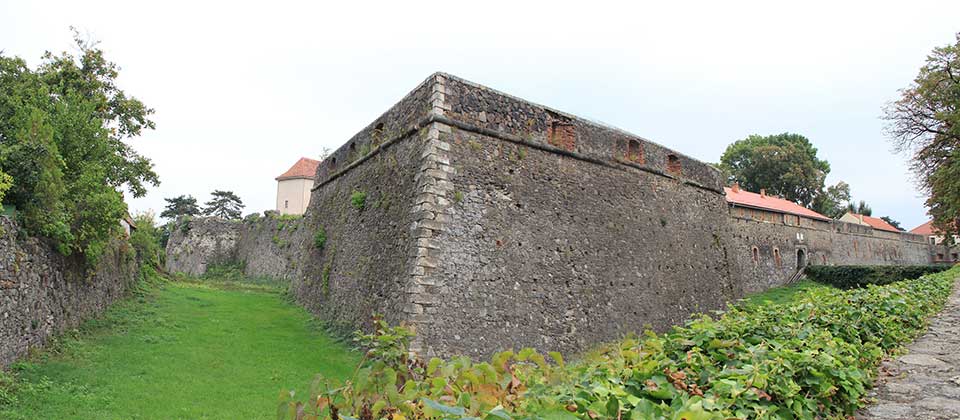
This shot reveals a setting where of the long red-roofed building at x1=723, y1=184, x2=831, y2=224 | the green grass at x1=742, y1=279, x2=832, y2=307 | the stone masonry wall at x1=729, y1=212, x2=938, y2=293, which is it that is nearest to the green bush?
the green grass at x1=742, y1=279, x2=832, y2=307

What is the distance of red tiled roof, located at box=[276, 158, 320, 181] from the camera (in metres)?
39.9

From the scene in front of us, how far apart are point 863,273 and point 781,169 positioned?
20601 mm

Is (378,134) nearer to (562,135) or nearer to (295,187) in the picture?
(562,135)

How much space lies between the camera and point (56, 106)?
29.0 feet

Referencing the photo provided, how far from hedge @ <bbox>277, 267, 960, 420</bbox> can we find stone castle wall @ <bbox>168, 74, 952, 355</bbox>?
5514 millimetres

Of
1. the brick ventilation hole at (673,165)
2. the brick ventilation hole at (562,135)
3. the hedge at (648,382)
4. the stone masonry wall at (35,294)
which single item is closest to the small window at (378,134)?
the brick ventilation hole at (562,135)

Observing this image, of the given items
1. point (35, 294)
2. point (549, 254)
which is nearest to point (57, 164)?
point (35, 294)

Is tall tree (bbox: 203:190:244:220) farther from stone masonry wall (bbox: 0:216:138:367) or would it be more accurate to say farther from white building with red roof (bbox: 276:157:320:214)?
stone masonry wall (bbox: 0:216:138:367)

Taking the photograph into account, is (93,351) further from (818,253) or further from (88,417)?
(818,253)

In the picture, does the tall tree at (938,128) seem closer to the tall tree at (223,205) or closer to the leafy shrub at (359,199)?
the leafy shrub at (359,199)

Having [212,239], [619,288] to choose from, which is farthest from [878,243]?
[212,239]

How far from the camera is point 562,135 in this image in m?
11.3

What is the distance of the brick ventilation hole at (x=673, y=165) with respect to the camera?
14297 mm

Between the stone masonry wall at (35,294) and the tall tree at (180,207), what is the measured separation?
2064 inches
